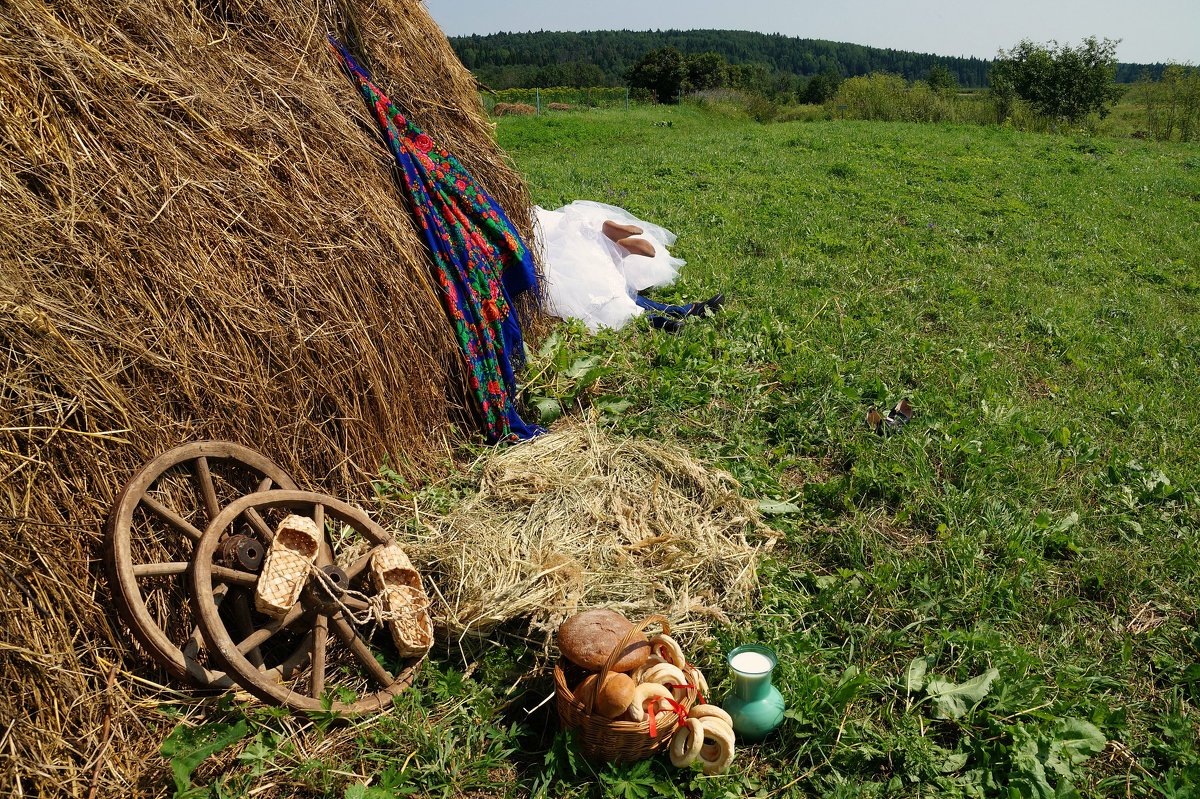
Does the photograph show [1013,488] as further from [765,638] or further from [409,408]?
[409,408]

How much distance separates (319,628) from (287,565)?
276mm

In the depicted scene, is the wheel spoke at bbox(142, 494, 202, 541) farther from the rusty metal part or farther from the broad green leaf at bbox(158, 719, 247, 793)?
the broad green leaf at bbox(158, 719, 247, 793)

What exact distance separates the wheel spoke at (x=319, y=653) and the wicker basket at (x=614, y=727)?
0.88m

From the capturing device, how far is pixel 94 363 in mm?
2670

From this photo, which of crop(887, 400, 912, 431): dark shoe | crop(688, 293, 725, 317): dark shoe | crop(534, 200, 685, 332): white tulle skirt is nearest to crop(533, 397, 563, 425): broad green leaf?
crop(534, 200, 685, 332): white tulle skirt

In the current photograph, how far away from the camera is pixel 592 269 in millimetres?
6492

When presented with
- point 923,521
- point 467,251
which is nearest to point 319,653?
point 467,251

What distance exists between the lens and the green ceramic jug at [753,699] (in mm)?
2691

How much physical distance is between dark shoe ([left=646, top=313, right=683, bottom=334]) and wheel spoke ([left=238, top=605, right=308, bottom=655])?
384 cm

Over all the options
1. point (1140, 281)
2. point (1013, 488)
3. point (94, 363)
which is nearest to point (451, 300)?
point (94, 363)

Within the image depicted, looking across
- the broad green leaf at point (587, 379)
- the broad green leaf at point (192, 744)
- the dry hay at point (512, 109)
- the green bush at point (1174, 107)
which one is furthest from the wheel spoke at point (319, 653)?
the dry hay at point (512, 109)

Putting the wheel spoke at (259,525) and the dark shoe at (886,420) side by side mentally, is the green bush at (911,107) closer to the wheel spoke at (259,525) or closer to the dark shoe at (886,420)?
the dark shoe at (886,420)

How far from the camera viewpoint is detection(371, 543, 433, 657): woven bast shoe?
295 cm

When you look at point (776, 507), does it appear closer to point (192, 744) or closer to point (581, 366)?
point (581, 366)
